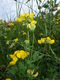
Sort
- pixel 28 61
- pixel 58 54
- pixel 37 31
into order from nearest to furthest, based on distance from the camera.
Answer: pixel 28 61 < pixel 58 54 < pixel 37 31

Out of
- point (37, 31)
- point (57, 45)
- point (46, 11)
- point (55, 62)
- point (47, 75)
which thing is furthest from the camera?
point (37, 31)

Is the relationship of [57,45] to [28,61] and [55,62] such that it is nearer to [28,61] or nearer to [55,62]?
[55,62]

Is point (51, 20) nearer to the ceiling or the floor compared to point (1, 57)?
nearer to the ceiling

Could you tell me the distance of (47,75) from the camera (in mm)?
1932

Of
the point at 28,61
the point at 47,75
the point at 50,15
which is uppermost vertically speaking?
the point at 50,15

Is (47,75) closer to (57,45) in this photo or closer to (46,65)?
(46,65)

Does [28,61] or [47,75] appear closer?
[28,61]

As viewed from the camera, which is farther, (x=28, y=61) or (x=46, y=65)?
(x=46, y=65)

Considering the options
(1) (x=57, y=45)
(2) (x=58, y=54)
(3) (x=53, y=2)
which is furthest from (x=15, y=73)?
(3) (x=53, y=2)

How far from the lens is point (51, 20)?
2801 millimetres

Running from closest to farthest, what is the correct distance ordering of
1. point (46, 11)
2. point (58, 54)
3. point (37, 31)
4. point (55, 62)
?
1. point (55, 62)
2. point (58, 54)
3. point (46, 11)
4. point (37, 31)

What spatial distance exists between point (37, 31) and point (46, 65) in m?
1.09

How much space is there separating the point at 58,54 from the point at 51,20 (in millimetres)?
601

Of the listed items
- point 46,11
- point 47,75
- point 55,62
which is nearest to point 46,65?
point 55,62
